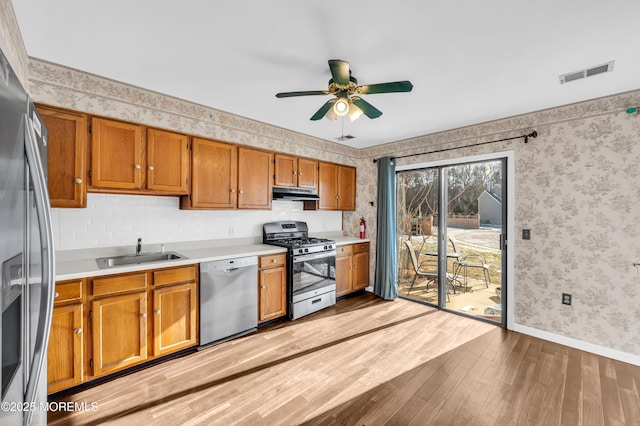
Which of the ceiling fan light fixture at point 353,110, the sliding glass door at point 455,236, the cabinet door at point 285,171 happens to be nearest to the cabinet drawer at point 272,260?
the cabinet door at point 285,171

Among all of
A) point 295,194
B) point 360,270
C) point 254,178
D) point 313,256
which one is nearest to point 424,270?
point 360,270

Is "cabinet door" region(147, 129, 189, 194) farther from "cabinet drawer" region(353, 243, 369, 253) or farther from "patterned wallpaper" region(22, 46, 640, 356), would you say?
"cabinet drawer" region(353, 243, 369, 253)

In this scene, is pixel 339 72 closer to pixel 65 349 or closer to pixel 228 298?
pixel 228 298

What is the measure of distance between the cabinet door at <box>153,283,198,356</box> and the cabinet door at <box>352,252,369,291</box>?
256 centimetres

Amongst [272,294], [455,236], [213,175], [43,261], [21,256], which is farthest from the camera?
[455,236]

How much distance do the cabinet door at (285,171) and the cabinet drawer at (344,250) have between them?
1210 mm

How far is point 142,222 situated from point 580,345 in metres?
4.77

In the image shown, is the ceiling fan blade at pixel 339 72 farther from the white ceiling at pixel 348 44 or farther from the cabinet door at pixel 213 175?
the cabinet door at pixel 213 175

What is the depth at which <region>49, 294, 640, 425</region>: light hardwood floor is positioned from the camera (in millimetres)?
1941

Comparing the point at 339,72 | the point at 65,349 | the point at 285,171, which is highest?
the point at 339,72

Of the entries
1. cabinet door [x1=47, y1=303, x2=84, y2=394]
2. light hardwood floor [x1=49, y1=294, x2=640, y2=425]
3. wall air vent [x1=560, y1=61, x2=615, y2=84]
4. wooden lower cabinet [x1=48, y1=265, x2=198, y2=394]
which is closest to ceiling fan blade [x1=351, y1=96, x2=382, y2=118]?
wall air vent [x1=560, y1=61, x2=615, y2=84]

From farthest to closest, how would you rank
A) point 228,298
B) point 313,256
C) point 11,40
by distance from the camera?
1. point 313,256
2. point 228,298
3. point 11,40

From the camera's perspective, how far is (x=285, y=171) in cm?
393

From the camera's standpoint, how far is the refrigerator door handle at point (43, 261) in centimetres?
89
